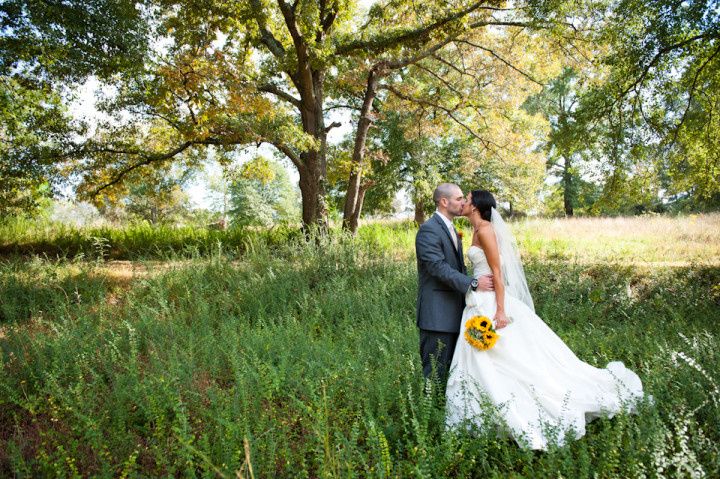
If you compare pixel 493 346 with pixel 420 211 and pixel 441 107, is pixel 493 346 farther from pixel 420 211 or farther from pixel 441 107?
pixel 420 211

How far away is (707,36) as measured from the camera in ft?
24.4

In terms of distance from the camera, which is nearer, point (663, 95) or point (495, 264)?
point (495, 264)

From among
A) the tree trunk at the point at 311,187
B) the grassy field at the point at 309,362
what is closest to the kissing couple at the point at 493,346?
the grassy field at the point at 309,362

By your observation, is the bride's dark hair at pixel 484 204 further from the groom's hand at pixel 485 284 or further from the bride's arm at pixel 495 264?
the groom's hand at pixel 485 284

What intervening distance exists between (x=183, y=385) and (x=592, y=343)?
4952 millimetres

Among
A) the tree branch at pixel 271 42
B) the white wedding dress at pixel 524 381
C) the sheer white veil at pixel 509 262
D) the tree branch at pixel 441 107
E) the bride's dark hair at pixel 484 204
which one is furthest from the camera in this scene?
the tree branch at pixel 441 107

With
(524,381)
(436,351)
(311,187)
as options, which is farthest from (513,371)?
(311,187)

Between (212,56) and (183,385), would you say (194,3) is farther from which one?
(183,385)

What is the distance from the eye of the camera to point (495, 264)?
3926mm

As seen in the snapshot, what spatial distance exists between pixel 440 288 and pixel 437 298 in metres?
0.10

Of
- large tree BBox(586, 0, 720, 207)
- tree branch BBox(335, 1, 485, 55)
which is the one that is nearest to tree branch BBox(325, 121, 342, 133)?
tree branch BBox(335, 1, 485, 55)

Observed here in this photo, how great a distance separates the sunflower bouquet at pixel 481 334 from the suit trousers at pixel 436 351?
37 centimetres

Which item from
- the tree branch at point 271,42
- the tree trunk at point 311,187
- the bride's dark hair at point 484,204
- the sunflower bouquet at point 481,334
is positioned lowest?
the sunflower bouquet at point 481,334

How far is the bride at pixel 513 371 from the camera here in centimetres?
361
